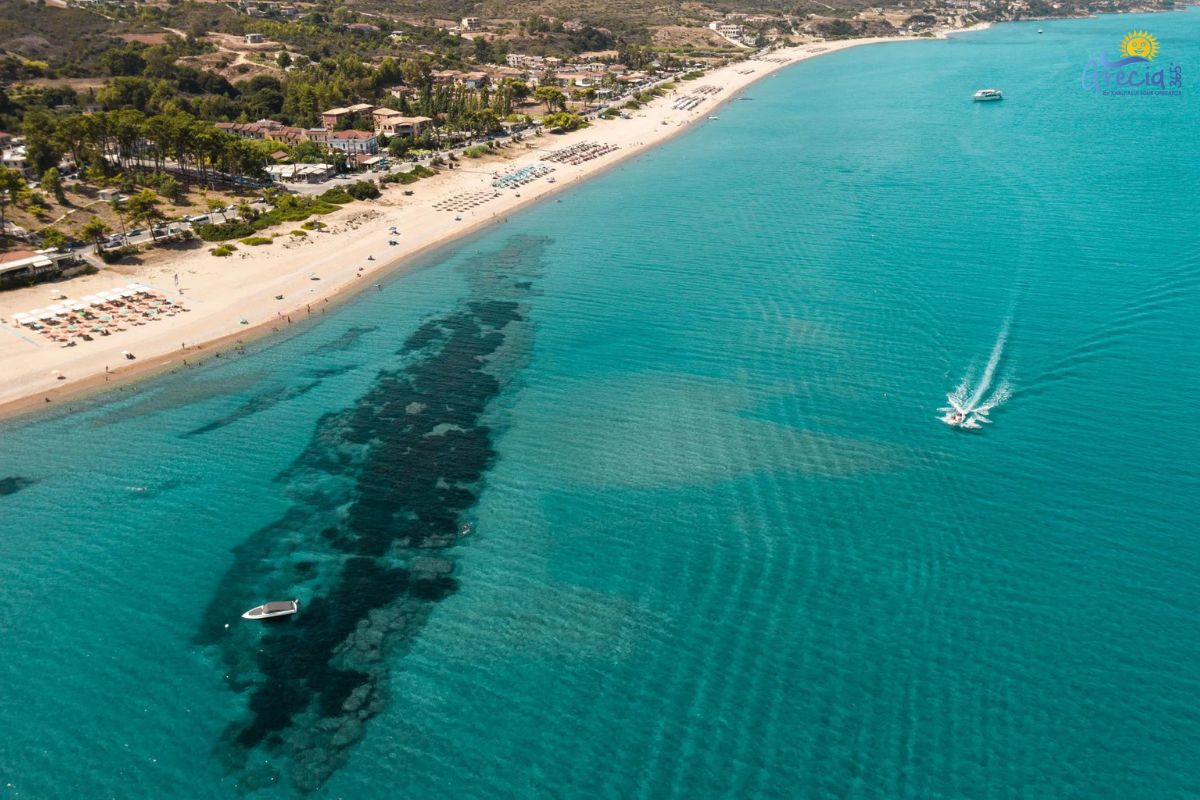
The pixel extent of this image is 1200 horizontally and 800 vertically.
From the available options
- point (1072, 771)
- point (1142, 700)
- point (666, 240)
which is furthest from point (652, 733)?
point (666, 240)

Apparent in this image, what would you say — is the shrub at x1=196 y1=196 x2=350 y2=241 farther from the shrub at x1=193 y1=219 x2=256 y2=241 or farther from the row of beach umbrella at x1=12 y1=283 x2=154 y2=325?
the row of beach umbrella at x1=12 y1=283 x2=154 y2=325

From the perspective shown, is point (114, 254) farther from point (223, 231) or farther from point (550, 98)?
point (550, 98)

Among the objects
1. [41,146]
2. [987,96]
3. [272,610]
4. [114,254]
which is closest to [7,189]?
[41,146]

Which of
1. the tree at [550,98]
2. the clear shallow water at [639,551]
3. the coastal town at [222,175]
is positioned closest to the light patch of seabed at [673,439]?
the clear shallow water at [639,551]

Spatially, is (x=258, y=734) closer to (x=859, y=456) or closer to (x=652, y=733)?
(x=652, y=733)

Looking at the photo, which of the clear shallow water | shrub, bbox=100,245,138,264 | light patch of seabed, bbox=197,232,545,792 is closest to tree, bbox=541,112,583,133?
the clear shallow water

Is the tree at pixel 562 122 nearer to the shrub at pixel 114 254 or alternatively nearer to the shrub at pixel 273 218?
the shrub at pixel 273 218

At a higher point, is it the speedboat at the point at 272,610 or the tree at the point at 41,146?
the tree at the point at 41,146
